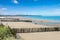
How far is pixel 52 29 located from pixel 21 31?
11.8ft

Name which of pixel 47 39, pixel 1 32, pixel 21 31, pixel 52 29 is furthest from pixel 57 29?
pixel 1 32

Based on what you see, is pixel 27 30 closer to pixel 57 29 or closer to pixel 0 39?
pixel 57 29

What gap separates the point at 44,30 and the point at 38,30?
715 mm

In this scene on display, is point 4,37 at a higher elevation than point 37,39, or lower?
higher

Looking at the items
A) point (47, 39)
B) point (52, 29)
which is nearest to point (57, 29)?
point (52, 29)

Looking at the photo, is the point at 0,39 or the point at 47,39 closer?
the point at 0,39

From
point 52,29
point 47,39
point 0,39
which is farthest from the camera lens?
point 52,29

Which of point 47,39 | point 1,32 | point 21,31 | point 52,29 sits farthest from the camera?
point 52,29

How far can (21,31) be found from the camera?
14953 mm

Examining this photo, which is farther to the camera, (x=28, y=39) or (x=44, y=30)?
(x=44, y=30)

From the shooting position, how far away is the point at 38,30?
15.6m

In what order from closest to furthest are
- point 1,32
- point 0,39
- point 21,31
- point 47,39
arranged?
point 0,39 → point 1,32 → point 47,39 → point 21,31

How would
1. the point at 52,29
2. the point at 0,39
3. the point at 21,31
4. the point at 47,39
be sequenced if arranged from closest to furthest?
the point at 0,39 → the point at 47,39 → the point at 21,31 → the point at 52,29

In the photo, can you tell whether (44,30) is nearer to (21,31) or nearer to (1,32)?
(21,31)
